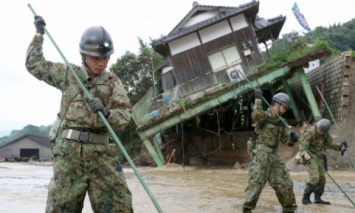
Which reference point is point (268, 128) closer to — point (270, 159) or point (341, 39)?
point (270, 159)

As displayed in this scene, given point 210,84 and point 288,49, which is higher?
point 288,49

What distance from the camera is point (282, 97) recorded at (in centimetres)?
687

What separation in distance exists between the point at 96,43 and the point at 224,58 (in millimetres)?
18540

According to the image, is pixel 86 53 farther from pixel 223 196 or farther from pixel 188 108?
pixel 188 108

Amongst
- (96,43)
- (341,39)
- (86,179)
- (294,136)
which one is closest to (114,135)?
(86,179)

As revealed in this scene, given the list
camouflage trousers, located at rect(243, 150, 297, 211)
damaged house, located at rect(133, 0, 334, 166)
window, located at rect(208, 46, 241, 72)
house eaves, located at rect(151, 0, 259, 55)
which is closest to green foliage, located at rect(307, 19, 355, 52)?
damaged house, located at rect(133, 0, 334, 166)

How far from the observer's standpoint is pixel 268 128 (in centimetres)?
686

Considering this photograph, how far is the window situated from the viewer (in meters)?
21.9

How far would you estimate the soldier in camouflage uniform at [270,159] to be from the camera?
6.45 m

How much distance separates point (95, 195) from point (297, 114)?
18006 millimetres

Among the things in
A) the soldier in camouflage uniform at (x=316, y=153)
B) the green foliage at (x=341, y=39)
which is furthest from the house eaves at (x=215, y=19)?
the green foliage at (x=341, y=39)

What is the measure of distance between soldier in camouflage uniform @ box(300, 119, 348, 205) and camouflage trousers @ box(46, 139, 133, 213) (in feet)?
18.1

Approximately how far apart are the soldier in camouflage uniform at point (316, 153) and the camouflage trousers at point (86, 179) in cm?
552

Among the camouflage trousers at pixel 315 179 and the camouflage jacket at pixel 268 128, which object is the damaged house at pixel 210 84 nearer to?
the camouflage trousers at pixel 315 179
